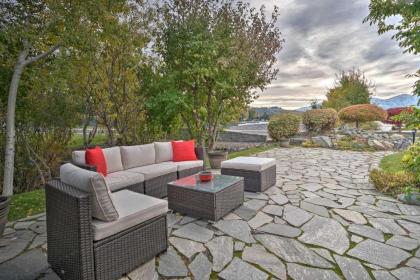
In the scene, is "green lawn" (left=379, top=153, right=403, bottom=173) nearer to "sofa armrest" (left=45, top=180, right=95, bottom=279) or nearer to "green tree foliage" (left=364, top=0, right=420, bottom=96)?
"green tree foliage" (left=364, top=0, right=420, bottom=96)

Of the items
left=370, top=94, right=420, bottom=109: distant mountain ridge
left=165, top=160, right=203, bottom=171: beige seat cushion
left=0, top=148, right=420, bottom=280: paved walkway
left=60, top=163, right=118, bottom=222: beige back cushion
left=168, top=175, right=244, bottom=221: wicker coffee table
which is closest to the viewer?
left=60, top=163, right=118, bottom=222: beige back cushion

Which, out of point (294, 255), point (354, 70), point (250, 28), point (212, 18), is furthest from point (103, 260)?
point (354, 70)

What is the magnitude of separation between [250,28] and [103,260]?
7.27 metres

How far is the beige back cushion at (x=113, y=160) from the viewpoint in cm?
397

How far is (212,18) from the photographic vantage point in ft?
20.9

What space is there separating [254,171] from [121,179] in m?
2.20

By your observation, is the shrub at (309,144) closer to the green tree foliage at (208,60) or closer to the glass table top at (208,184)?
the green tree foliage at (208,60)

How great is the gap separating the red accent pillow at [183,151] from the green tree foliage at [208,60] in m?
1.28

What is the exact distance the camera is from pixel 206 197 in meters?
3.05

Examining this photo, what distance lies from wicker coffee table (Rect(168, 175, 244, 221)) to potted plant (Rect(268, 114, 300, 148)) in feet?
26.2

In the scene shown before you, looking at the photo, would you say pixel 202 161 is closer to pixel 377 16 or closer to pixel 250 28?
pixel 377 16

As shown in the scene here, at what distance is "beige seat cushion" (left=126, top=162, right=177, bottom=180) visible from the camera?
153 inches

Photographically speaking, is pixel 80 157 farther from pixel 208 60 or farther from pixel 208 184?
pixel 208 60

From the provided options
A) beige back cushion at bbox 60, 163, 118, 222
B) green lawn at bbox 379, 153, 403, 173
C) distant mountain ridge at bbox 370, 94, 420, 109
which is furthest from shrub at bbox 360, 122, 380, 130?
beige back cushion at bbox 60, 163, 118, 222
